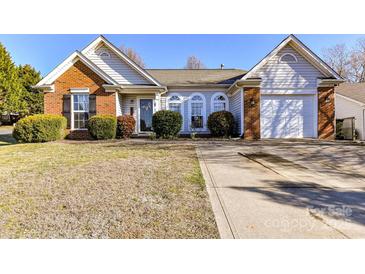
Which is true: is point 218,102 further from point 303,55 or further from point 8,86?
point 8,86

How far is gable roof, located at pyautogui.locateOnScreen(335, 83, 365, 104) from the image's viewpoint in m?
18.8

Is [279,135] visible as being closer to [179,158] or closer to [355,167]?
[355,167]

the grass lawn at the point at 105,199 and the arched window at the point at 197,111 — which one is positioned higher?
the arched window at the point at 197,111

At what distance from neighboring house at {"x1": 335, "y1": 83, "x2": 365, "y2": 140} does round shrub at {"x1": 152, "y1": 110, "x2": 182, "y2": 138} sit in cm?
1248

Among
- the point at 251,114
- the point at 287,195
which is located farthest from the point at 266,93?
the point at 287,195

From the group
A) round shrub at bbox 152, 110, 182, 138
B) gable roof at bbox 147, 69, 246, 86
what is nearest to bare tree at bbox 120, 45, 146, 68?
gable roof at bbox 147, 69, 246, 86

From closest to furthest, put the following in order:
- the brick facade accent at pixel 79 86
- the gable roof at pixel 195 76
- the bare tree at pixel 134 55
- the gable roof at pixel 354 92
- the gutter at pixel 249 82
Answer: the gutter at pixel 249 82 < the brick facade accent at pixel 79 86 < the gable roof at pixel 195 76 < the gable roof at pixel 354 92 < the bare tree at pixel 134 55

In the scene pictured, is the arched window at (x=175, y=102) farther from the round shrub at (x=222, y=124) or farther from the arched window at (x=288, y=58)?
the arched window at (x=288, y=58)

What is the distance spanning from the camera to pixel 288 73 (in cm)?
1404

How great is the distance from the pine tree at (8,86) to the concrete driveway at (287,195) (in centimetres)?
2838

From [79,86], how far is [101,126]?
285 cm

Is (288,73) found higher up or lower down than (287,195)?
higher up

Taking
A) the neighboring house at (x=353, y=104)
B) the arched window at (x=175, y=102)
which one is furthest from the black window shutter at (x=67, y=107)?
the neighboring house at (x=353, y=104)

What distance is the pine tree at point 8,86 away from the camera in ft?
91.1
